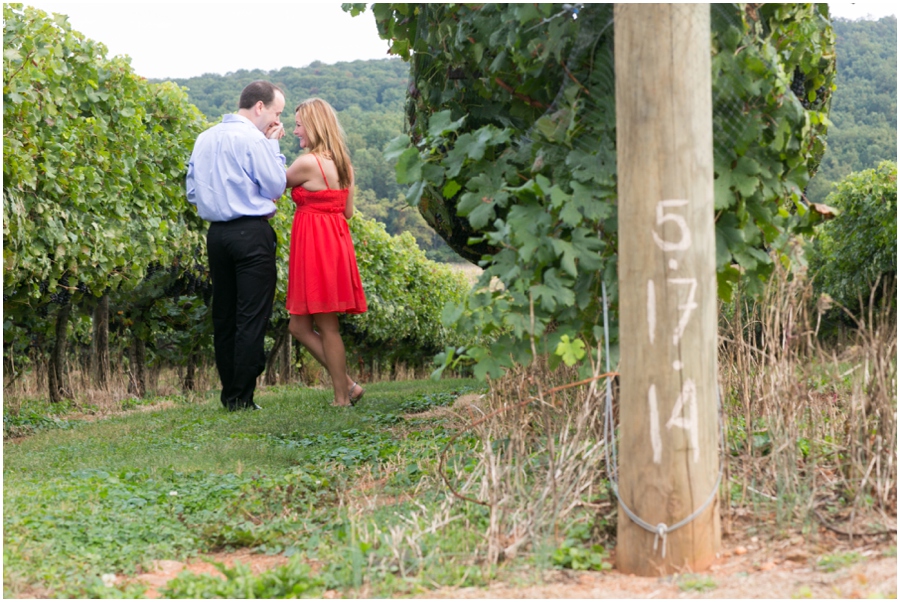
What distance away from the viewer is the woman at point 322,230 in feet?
18.2

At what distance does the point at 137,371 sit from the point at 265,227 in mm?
A: 4314

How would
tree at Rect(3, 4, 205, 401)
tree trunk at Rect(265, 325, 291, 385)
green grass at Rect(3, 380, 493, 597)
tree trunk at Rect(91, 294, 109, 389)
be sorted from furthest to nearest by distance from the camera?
tree trunk at Rect(265, 325, 291, 385), tree trunk at Rect(91, 294, 109, 389), tree at Rect(3, 4, 205, 401), green grass at Rect(3, 380, 493, 597)

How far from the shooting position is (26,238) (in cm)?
543

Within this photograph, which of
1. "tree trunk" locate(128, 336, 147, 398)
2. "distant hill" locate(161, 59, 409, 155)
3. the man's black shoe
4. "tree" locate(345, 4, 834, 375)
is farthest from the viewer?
"distant hill" locate(161, 59, 409, 155)

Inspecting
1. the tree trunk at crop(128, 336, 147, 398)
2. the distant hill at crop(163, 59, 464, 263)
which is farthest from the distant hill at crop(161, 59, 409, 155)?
the tree trunk at crop(128, 336, 147, 398)

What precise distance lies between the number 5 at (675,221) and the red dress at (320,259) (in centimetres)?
348

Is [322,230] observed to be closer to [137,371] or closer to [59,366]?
[59,366]

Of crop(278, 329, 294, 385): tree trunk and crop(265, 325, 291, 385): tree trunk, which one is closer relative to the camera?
crop(265, 325, 291, 385): tree trunk

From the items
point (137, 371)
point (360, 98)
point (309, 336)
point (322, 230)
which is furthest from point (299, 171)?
point (360, 98)

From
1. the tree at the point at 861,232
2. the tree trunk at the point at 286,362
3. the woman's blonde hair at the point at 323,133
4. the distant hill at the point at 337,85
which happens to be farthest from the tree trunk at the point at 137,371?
the distant hill at the point at 337,85

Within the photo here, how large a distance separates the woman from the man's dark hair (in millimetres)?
260

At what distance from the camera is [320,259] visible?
18.3ft

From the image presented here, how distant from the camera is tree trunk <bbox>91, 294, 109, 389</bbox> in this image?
311 inches

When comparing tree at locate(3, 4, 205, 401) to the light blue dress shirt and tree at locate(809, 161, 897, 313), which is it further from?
tree at locate(809, 161, 897, 313)
